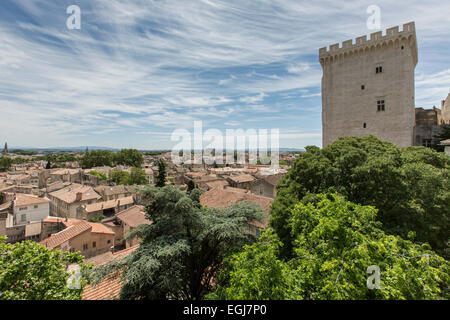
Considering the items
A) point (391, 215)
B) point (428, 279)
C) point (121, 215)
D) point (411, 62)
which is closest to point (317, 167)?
point (391, 215)

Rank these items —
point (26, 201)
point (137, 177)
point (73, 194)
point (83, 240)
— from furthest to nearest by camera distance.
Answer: point (137, 177)
point (73, 194)
point (26, 201)
point (83, 240)

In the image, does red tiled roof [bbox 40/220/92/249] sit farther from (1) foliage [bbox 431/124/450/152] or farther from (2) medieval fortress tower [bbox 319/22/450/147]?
(1) foliage [bbox 431/124/450/152]

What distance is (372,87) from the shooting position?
20.3 meters

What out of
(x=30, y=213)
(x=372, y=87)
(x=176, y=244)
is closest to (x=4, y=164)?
(x=30, y=213)

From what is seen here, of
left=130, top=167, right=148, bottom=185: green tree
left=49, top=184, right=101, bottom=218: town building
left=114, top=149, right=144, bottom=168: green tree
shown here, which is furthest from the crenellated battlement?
left=114, top=149, right=144, bottom=168: green tree

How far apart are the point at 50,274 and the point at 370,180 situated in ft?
36.3

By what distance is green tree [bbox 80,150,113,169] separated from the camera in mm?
94062

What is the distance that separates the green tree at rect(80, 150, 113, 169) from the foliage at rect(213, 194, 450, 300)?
104002 millimetres

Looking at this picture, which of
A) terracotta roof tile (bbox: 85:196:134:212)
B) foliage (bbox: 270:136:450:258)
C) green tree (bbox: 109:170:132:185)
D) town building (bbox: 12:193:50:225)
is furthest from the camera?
green tree (bbox: 109:170:132:185)

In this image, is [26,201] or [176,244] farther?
[26,201]

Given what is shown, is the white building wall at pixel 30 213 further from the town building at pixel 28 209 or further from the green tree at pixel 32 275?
the green tree at pixel 32 275

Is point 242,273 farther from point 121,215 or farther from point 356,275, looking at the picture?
point 121,215

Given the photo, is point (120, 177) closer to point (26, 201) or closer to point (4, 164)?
point (26, 201)

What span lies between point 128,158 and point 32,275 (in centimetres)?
10533
